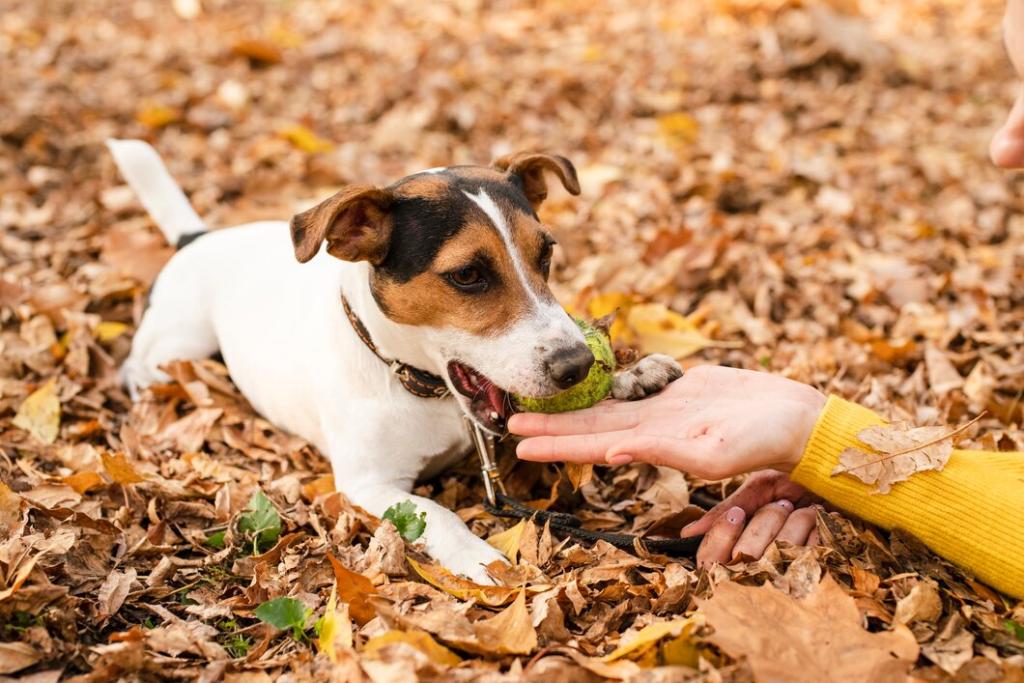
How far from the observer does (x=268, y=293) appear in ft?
14.2

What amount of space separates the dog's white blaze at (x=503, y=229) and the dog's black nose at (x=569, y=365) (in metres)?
0.26

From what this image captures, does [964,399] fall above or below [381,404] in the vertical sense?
below

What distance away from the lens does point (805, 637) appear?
7.72 ft

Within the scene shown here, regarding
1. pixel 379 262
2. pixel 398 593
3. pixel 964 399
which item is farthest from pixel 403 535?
pixel 964 399

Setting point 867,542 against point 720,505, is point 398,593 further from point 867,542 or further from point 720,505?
point 867,542

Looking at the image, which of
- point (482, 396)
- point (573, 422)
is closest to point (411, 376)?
point (482, 396)

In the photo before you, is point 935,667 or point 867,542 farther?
point 867,542

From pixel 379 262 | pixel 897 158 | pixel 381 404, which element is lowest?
pixel 897 158

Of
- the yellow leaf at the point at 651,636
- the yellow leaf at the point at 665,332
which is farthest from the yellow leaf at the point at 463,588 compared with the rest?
the yellow leaf at the point at 665,332

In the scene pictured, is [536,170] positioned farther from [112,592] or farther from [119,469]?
[112,592]

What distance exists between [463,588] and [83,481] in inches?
61.6

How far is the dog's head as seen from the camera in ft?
10.3

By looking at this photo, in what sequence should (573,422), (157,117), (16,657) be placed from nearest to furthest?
(16,657)
(573,422)
(157,117)

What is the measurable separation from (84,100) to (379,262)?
18.7 feet
